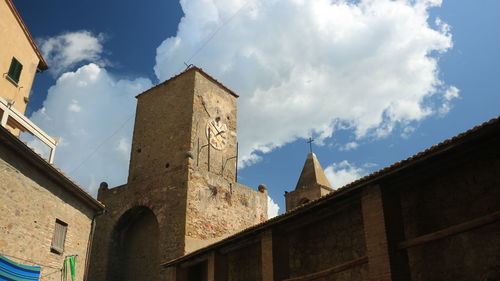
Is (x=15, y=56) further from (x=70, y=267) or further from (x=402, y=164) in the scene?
(x=402, y=164)

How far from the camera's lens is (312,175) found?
29.0 metres

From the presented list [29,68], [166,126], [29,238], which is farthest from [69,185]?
[166,126]

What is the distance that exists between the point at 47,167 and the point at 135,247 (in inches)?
345

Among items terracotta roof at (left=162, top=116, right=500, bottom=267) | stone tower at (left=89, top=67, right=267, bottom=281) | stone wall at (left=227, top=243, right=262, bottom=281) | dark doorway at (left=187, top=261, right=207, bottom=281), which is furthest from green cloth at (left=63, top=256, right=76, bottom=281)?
terracotta roof at (left=162, top=116, right=500, bottom=267)

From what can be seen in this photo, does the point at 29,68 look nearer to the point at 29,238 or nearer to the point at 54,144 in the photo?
the point at 54,144

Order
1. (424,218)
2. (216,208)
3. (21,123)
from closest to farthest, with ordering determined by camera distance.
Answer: (424,218) < (21,123) < (216,208)

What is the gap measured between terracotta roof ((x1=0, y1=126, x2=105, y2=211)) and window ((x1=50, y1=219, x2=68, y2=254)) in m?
1.14

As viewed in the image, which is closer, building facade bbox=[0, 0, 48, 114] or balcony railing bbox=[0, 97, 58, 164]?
balcony railing bbox=[0, 97, 58, 164]

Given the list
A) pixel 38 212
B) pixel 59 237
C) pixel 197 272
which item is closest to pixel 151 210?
pixel 197 272

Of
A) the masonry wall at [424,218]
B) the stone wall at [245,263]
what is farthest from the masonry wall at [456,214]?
the stone wall at [245,263]

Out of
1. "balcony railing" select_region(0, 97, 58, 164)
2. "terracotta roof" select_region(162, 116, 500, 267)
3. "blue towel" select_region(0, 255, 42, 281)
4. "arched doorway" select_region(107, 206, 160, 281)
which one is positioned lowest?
"blue towel" select_region(0, 255, 42, 281)

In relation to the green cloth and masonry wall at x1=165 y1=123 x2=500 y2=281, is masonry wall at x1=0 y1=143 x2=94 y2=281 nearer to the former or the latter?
the green cloth

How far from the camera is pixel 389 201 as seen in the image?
9.24 metres

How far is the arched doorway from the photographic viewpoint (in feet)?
67.4
